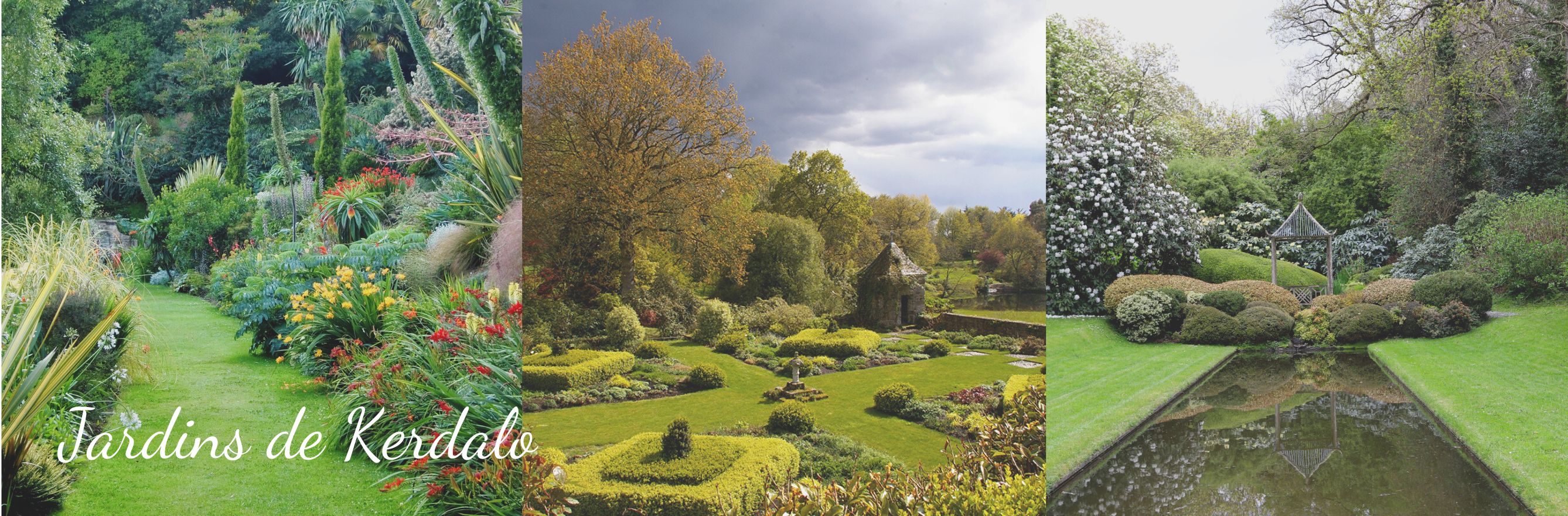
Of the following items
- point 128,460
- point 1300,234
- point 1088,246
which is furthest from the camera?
point 1300,234

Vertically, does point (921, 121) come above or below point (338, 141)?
below

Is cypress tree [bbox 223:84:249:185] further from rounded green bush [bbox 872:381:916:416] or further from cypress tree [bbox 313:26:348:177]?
rounded green bush [bbox 872:381:916:416]

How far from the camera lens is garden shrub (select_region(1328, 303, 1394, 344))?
11430 mm

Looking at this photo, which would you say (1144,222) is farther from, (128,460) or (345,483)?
(128,460)

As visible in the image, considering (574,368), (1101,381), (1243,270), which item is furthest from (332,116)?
(1243,270)

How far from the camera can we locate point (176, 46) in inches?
240

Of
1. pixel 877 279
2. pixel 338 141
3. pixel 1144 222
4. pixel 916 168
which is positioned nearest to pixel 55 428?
pixel 338 141

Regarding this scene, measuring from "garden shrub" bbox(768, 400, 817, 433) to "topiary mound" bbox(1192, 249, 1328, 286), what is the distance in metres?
12.0

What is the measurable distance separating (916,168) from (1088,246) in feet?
27.9

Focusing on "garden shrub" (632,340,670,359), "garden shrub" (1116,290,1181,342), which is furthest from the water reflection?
"garden shrub" (632,340,670,359)

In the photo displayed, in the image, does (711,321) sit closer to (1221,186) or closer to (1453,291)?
(1453,291)

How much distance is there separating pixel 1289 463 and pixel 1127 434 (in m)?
1.39

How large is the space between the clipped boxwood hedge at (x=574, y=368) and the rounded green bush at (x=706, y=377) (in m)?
0.24

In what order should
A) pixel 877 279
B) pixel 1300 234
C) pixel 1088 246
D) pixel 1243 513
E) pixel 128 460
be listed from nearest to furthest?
pixel 877 279, pixel 128 460, pixel 1243 513, pixel 1088 246, pixel 1300 234
